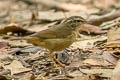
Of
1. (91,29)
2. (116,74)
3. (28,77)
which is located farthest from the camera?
(91,29)

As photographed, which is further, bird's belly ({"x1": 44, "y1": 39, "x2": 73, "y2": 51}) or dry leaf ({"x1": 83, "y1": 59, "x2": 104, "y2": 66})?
bird's belly ({"x1": 44, "y1": 39, "x2": 73, "y2": 51})

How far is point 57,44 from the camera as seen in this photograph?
19.8 feet

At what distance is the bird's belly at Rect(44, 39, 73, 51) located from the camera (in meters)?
6.02

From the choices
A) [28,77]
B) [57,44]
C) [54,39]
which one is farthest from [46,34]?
[28,77]

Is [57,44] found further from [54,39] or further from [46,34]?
[46,34]

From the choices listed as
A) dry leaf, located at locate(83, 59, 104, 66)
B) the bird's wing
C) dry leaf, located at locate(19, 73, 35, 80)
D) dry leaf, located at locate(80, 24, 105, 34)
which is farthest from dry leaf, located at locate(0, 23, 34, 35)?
dry leaf, located at locate(19, 73, 35, 80)

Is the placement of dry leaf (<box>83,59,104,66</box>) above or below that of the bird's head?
below

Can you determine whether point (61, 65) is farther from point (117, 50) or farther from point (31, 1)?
point (31, 1)

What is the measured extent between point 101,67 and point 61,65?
635 millimetres

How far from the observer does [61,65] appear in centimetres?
583

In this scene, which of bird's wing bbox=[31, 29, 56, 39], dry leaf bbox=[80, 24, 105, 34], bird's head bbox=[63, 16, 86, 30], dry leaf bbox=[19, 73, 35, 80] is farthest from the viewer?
dry leaf bbox=[80, 24, 105, 34]

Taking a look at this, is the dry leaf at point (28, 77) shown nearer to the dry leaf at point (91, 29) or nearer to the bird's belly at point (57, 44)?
the bird's belly at point (57, 44)

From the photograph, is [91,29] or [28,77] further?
[91,29]

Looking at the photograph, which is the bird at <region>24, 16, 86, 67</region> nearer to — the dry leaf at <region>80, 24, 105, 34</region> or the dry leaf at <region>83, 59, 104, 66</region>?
the dry leaf at <region>83, 59, 104, 66</region>
